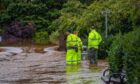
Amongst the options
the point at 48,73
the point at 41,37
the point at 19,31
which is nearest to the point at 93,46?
the point at 48,73

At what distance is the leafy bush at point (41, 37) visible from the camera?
160 feet

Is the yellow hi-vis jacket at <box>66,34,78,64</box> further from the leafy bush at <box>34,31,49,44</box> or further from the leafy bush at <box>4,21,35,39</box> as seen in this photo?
the leafy bush at <box>4,21,35,39</box>

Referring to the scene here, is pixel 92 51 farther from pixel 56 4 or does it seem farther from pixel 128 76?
pixel 56 4

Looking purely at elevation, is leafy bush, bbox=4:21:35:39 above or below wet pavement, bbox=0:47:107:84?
above

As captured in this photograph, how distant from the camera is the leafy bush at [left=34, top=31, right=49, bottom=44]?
160 ft

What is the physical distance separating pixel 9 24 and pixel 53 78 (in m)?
34.4

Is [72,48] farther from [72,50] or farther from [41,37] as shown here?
[41,37]

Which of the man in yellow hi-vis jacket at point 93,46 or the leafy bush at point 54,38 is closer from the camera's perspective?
the man in yellow hi-vis jacket at point 93,46

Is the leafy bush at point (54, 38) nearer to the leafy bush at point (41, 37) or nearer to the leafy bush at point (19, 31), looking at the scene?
the leafy bush at point (41, 37)

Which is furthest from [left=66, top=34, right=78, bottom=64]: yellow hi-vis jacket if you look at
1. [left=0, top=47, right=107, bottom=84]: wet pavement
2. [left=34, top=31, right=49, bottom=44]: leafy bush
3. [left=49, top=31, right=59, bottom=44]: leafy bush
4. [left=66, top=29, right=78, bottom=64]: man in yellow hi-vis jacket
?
[left=34, top=31, right=49, bottom=44]: leafy bush

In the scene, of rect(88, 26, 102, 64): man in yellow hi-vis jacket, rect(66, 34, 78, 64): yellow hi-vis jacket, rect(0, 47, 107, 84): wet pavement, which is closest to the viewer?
rect(0, 47, 107, 84): wet pavement

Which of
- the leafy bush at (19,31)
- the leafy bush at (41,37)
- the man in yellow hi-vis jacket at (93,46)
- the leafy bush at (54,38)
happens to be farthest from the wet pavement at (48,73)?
the leafy bush at (19,31)

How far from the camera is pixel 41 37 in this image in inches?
1937

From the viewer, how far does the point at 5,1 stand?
5484 centimetres
